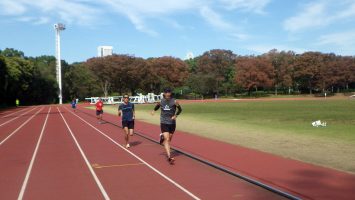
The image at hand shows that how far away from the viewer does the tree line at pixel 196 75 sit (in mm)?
88562

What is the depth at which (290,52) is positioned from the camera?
10306 centimetres

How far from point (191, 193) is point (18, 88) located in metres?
75.8

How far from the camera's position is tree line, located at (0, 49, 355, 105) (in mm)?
88562

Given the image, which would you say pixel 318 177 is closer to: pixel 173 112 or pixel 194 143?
pixel 173 112

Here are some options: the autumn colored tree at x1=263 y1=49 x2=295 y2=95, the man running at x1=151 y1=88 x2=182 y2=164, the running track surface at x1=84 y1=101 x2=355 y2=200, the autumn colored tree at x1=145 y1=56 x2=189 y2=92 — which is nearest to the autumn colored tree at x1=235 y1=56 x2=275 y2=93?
the autumn colored tree at x1=263 y1=49 x2=295 y2=95

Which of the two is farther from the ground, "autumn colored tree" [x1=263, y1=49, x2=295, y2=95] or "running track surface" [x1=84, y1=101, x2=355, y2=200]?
"autumn colored tree" [x1=263, y1=49, x2=295, y2=95]

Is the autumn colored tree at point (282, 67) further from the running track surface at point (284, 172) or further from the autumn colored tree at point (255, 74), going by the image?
the running track surface at point (284, 172)

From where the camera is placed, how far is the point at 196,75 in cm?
9600

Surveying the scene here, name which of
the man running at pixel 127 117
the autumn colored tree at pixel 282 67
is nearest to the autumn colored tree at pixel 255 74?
the autumn colored tree at pixel 282 67

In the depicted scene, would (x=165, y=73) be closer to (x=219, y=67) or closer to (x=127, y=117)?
(x=219, y=67)

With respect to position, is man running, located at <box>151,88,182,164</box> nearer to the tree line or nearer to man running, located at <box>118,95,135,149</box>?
man running, located at <box>118,95,135,149</box>

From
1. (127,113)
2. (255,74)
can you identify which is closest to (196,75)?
(255,74)

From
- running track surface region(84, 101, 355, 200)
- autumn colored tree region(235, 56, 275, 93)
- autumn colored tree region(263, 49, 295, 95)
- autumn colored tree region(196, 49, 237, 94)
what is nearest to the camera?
running track surface region(84, 101, 355, 200)

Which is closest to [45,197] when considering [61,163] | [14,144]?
[61,163]
